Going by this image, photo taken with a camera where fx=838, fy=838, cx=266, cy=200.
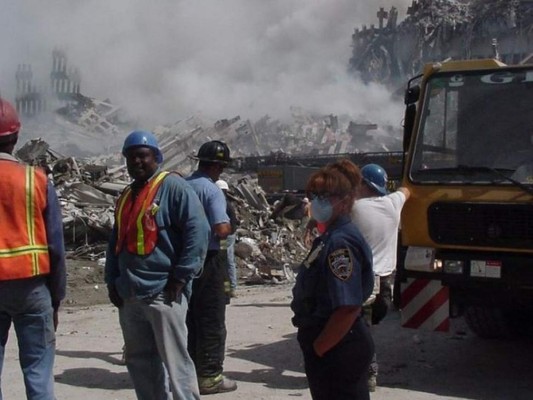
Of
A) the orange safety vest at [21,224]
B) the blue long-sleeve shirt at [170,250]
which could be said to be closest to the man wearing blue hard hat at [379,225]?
the blue long-sleeve shirt at [170,250]

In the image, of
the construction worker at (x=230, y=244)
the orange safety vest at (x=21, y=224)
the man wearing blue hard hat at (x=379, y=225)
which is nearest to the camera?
the orange safety vest at (x=21, y=224)

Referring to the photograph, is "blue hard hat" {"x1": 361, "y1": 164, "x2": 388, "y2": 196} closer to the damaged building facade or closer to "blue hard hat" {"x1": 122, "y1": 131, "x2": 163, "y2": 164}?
"blue hard hat" {"x1": 122, "y1": 131, "x2": 163, "y2": 164}

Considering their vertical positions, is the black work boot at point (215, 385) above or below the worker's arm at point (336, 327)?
below

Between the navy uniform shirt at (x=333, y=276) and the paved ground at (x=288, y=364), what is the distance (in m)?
2.49

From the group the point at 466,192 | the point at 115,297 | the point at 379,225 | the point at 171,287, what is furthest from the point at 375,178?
the point at 115,297

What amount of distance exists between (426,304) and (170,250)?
2.62 metres

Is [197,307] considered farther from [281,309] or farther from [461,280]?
[281,309]

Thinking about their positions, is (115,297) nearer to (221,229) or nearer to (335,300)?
(221,229)

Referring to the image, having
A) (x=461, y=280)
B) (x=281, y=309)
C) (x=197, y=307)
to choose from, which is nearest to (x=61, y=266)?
(x=197, y=307)

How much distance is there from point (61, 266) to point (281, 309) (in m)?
6.07

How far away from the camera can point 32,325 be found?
155 inches

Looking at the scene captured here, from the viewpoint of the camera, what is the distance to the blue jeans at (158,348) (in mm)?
4316

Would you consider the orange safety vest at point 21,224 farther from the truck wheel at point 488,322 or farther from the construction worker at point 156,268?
the truck wheel at point 488,322

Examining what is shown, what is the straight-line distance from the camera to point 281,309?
389 inches
